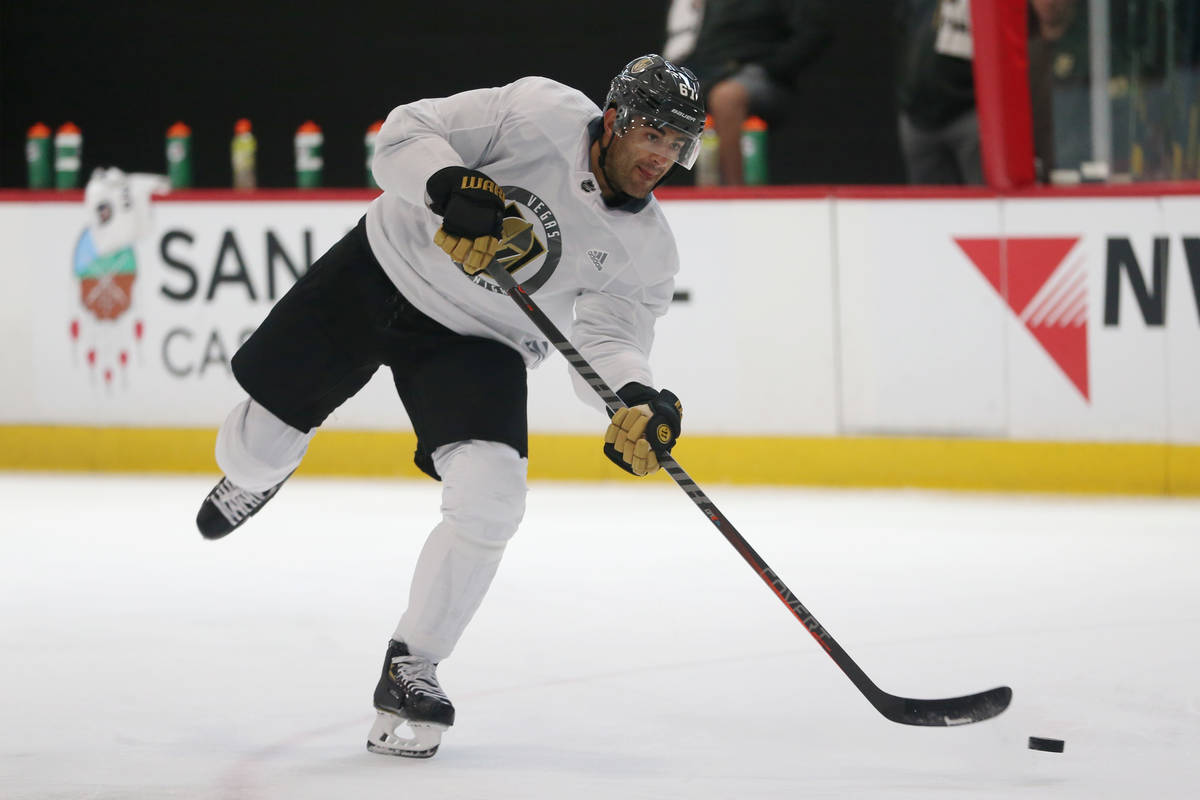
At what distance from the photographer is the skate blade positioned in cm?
258

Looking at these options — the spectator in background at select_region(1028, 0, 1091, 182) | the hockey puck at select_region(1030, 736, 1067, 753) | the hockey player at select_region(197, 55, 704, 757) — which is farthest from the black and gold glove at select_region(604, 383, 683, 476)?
the spectator in background at select_region(1028, 0, 1091, 182)

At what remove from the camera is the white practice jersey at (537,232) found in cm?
279

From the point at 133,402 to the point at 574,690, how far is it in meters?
3.18

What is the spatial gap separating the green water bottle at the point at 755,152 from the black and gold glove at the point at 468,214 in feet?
9.93

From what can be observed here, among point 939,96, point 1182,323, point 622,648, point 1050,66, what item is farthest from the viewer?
point 939,96

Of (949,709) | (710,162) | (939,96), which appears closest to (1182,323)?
(939,96)

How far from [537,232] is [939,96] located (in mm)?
3227

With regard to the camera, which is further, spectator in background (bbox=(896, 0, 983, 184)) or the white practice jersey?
spectator in background (bbox=(896, 0, 983, 184))

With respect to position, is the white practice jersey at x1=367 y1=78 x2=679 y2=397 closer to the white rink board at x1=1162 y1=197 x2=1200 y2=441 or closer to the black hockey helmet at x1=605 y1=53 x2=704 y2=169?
the black hockey helmet at x1=605 y1=53 x2=704 y2=169

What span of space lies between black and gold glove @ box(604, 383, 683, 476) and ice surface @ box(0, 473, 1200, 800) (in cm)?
44

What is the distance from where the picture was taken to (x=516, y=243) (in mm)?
2719

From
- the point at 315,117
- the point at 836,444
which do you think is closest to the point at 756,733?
the point at 836,444

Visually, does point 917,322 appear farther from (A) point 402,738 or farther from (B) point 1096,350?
(A) point 402,738

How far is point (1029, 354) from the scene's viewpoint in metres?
5.07
